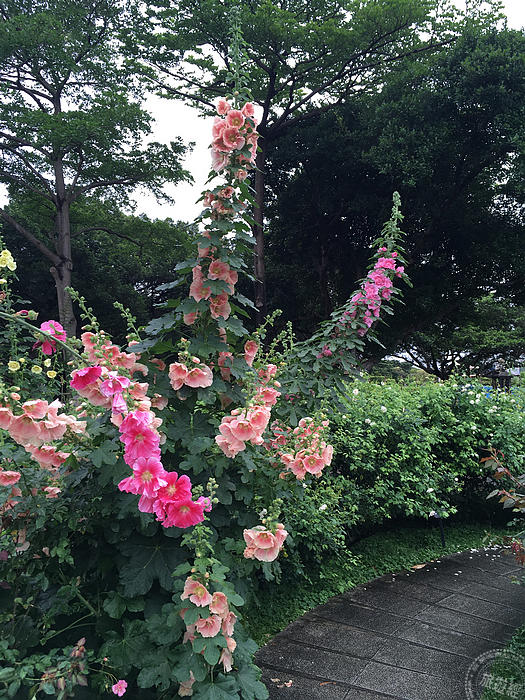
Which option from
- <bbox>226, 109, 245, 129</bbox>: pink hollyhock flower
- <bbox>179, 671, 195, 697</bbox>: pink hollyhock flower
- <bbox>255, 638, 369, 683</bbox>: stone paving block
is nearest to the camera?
<bbox>179, 671, 195, 697</bbox>: pink hollyhock flower

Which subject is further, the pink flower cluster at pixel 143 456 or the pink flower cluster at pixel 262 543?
the pink flower cluster at pixel 262 543

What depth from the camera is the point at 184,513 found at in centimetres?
134

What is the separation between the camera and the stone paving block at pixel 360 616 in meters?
2.98

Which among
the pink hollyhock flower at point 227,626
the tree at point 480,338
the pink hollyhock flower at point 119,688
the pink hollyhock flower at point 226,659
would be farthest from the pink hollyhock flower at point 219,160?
the tree at point 480,338

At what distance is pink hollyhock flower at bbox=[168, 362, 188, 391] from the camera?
1.66 meters

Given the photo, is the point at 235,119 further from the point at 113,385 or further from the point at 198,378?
the point at 113,385

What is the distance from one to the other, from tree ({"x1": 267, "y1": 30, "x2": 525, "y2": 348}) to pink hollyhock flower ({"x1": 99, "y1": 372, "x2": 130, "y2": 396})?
40.0 ft

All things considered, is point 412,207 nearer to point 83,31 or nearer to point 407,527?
point 83,31

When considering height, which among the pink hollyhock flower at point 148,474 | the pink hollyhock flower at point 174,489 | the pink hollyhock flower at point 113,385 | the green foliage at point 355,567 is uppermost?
the pink hollyhock flower at point 113,385

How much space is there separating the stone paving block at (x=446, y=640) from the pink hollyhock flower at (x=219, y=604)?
6.32ft

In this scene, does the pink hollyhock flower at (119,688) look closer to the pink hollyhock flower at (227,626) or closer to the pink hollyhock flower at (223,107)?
the pink hollyhock flower at (227,626)

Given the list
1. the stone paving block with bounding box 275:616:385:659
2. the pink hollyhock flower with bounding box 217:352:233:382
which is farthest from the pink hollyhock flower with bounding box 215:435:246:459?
the stone paving block with bounding box 275:616:385:659

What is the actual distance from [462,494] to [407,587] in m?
1.79

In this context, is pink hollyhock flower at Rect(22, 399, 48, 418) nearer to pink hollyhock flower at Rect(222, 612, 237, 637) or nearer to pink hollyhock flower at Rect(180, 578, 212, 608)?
pink hollyhock flower at Rect(180, 578, 212, 608)
